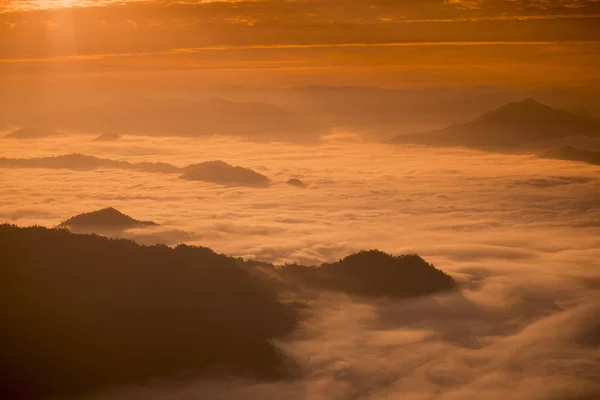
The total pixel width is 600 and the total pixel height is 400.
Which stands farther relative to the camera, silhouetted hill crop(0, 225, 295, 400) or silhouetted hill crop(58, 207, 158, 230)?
silhouetted hill crop(58, 207, 158, 230)

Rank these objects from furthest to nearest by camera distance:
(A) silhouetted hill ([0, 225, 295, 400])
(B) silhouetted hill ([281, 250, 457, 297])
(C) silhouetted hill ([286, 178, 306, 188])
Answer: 1. (C) silhouetted hill ([286, 178, 306, 188])
2. (B) silhouetted hill ([281, 250, 457, 297])
3. (A) silhouetted hill ([0, 225, 295, 400])

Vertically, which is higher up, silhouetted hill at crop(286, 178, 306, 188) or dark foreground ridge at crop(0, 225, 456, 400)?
dark foreground ridge at crop(0, 225, 456, 400)

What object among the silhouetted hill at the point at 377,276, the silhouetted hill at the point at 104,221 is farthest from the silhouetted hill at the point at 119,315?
the silhouetted hill at the point at 104,221

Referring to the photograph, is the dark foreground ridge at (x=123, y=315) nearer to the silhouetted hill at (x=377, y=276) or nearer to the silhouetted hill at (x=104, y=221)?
the silhouetted hill at (x=377, y=276)

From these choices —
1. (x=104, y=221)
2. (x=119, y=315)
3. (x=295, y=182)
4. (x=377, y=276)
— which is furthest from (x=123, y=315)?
(x=295, y=182)

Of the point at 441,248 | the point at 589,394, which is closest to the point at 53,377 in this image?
the point at 589,394

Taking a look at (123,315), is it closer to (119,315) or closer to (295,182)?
(119,315)

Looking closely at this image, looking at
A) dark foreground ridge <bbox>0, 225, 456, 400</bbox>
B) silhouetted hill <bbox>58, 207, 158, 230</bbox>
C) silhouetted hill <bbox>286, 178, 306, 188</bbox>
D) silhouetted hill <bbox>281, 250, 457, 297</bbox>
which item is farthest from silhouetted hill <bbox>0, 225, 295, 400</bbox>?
silhouetted hill <bbox>286, 178, 306, 188</bbox>

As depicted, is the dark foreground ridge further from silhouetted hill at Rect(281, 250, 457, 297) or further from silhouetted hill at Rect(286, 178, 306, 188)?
silhouetted hill at Rect(286, 178, 306, 188)
